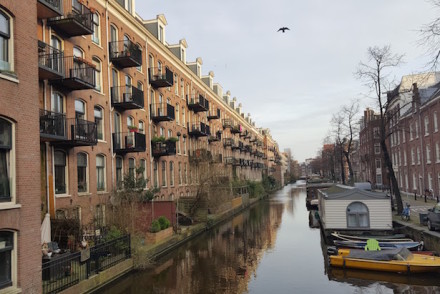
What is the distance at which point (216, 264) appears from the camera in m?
16.7

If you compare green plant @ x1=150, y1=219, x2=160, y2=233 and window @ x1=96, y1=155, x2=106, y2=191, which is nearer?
green plant @ x1=150, y1=219, x2=160, y2=233

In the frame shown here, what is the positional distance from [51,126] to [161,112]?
46.0 ft

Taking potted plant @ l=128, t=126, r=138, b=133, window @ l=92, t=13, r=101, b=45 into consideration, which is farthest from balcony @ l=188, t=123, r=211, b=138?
window @ l=92, t=13, r=101, b=45

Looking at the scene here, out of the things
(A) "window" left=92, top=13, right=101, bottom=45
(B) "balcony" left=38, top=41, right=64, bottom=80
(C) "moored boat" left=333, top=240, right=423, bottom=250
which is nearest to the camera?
(B) "balcony" left=38, top=41, right=64, bottom=80

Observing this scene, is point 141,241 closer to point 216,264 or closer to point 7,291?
point 216,264

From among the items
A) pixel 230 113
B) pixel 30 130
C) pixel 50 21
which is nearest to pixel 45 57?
pixel 50 21

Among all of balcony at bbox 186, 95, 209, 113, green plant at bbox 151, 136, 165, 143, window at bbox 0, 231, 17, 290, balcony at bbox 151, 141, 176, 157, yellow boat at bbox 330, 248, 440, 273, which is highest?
balcony at bbox 186, 95, 209, 113

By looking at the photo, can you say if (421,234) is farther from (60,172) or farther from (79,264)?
(60,172)

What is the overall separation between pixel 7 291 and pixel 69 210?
24.5 feet

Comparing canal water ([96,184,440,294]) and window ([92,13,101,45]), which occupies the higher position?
window ([92,13,101,45])

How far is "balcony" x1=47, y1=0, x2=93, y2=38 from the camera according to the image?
53.1 ft

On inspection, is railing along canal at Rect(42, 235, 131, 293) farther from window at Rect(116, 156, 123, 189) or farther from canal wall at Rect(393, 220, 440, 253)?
canal wall at Rect(393, 220, 440, 253)

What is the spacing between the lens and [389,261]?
14461 mm

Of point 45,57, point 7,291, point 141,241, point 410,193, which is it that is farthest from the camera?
point 410,193
